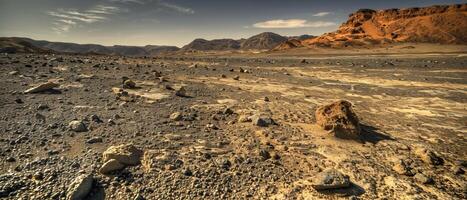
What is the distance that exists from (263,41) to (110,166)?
460 feet

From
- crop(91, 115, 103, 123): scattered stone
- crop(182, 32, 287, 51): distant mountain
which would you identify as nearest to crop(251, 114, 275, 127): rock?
crop(91, 115, 103, 123): scattered stone

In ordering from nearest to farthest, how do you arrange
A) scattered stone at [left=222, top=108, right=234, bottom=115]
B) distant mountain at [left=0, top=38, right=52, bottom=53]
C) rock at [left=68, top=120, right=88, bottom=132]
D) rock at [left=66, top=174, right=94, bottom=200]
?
rock at [left=66, top=174, right=94, bottom=200] < rock at [left=68, top=120, right=88, bottom=132] < scattered stone at [left=222, top=108, right=234, bottom=115] < distant mountain at [left=0, top=38, right=52, bottom=53]

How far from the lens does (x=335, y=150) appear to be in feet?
19.6

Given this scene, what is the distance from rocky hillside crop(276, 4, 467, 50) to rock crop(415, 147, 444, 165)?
201 ft

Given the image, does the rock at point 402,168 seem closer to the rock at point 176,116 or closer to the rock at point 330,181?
the rock at point 330,181

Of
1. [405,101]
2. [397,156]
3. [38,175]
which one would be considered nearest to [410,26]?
[405,101]

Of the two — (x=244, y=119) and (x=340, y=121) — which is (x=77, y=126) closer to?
(x=244, y=119)

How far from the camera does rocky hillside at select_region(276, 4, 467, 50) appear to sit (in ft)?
199

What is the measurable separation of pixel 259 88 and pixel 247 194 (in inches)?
371

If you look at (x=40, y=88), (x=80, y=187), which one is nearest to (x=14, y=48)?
(x=40, y=88)

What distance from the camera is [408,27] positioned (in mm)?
69938

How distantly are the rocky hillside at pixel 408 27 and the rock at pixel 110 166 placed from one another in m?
64.5

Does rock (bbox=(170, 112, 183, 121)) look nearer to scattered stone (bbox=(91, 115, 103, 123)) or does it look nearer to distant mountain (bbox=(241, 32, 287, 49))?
scattered stone (bbox=(91, 115, 103, 123))

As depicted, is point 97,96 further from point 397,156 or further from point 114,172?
point 397,156
